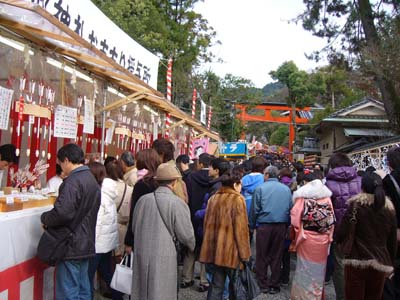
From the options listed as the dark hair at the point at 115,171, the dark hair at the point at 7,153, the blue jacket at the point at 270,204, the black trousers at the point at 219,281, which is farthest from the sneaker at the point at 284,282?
the dark hair at the point at 7,153

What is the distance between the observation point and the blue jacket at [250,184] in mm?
6477

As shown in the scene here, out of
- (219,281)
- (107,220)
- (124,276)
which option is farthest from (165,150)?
(219,281)

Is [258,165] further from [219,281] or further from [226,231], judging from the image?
[219,281]

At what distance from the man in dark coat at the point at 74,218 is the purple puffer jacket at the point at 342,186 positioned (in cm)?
331

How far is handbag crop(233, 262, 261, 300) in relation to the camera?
14.7 feet

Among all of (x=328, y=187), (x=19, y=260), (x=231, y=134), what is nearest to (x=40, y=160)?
(x=19, y=260)

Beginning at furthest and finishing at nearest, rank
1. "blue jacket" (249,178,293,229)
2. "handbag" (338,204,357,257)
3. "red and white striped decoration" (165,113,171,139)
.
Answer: "red and white striped decoration" (165,113,171,139) → "blue jacket" (249,178,293,229) → "handbag" (338,204,357,257)

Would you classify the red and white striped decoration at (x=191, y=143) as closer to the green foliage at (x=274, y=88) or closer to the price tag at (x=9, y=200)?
the price tag at (x=9, y=200)

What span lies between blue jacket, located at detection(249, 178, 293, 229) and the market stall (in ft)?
8.34

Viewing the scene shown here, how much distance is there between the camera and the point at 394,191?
4.36 m

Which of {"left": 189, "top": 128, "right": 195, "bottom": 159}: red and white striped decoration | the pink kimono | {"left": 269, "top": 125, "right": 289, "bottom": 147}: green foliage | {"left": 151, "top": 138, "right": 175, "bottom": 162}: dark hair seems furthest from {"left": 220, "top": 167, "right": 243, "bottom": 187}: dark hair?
{"left": 269, "top": 125, "right": 289, "bottom": 147}: green foliage

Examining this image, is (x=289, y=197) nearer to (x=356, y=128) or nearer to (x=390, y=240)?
(x=390, y=240)

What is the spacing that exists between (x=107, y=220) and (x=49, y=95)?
2059 millimetres

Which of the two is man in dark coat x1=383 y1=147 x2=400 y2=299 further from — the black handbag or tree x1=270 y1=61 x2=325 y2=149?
tree x1=270 y1=61 x2=325 y2=149
